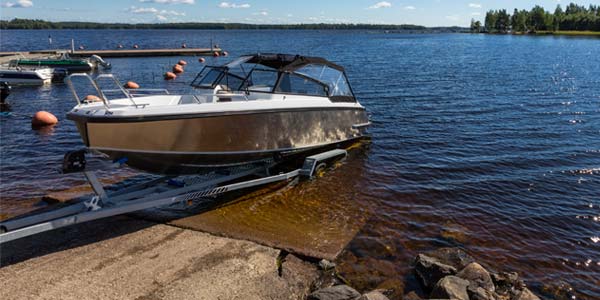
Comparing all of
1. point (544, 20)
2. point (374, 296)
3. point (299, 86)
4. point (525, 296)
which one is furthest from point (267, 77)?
point (544, 20)

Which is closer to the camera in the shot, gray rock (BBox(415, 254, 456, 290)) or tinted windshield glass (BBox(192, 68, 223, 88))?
gray rock (BBox(415, 254, 456, 290))

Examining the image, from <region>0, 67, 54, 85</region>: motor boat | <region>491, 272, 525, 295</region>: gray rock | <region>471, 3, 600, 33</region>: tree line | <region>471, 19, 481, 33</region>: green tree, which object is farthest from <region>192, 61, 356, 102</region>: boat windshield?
<region>471, 19, 481, 33</region>: green tree

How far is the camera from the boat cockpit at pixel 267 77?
879cm

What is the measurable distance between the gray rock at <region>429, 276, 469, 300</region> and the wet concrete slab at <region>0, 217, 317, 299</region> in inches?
59.6

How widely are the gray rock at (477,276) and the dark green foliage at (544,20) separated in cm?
13029

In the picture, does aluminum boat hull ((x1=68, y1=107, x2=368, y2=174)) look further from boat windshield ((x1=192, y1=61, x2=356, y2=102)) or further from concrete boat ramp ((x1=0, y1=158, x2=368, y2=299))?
concrete boat ramp ((x1=0, y1=158, x2=368, y2=299))

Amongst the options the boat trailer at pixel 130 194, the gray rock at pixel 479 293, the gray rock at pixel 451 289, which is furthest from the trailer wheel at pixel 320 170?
the gray rock at pixel 479 293

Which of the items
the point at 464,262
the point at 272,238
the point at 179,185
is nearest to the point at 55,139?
the point at 179,185

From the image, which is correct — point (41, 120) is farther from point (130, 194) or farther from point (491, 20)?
point (491, 20)

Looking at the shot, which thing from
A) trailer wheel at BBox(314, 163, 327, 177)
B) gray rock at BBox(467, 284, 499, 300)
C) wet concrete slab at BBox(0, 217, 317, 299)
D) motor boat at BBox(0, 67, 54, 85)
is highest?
motor boat at BBox(0, 67, 54, 85)

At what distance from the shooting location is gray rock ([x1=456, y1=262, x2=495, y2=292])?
17.9ft

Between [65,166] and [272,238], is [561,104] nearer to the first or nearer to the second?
[272,238]

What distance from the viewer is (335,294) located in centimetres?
496

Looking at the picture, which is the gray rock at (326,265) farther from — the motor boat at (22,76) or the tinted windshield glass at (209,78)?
the motor boat at (22,76)
